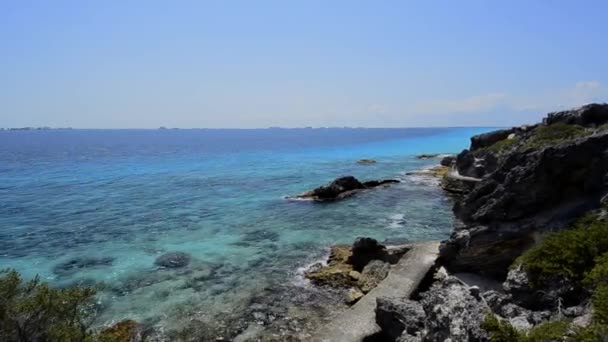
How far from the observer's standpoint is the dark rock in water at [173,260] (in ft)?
85.4

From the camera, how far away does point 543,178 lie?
1817cm

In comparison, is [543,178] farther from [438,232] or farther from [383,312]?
[438,232]

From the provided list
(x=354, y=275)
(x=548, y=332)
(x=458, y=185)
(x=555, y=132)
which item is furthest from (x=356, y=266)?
(x=458, y=185)

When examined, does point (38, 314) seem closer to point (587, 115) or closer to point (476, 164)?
point (587, 115)

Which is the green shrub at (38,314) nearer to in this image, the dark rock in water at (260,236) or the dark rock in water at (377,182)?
the dark rock in water at (260,236)

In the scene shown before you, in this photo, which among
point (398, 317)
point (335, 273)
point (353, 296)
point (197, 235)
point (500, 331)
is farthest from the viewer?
point (197, 235)

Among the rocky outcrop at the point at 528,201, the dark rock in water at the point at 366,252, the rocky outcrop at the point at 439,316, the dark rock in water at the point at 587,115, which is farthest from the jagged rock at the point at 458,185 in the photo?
the rocky outcrop at the point at 439,316

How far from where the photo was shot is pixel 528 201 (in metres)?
18.5

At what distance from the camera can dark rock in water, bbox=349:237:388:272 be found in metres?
24.7

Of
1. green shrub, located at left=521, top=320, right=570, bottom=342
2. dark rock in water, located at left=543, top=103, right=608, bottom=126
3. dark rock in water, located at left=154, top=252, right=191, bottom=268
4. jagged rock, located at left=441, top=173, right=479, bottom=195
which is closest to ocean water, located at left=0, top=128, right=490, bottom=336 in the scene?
dark rock in water, located at left=154, top=252, right=191, bottom=268

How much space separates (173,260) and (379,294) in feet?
45.9

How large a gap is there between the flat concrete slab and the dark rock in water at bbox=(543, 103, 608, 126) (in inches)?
829

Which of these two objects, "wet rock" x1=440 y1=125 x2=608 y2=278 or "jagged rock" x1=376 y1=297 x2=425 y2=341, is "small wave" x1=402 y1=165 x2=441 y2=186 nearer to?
"wet rock" x1=440 y1=125 x2=608 y2=278

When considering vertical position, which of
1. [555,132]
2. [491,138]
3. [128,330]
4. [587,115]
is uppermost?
[587,115]
